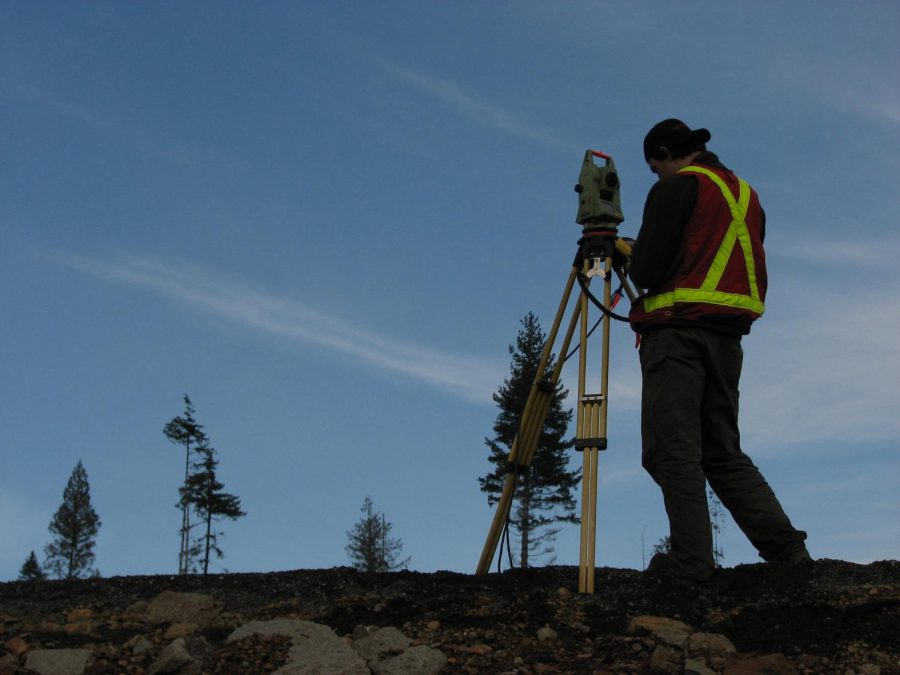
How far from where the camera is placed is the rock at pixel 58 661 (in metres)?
5.07

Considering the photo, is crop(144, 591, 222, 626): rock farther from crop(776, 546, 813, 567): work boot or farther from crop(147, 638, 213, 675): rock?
crop(776, 546, 813, 567): work boot

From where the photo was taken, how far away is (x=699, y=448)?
6.07 m

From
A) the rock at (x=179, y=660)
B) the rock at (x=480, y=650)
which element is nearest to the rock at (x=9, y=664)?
the rock at (x=179, y=660)

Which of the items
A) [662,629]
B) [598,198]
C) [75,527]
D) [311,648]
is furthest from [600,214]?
[75,527]

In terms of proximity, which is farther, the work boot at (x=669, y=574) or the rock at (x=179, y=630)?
the work boot at (x=669, y=574)

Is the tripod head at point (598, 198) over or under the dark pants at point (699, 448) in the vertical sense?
over

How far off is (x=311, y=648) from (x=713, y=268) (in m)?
3.08

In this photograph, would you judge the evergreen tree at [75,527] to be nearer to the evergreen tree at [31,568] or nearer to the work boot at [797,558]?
the evergreen tree at [31,568]

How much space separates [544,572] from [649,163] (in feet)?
8.73

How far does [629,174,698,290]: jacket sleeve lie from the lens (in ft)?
19.7

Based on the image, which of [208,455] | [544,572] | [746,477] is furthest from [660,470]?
[208,455]

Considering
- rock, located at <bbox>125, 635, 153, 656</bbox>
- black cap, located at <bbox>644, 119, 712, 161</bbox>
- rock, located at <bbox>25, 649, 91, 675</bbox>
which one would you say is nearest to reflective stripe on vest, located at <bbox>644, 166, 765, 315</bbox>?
black cap, located at <bbox>644, 119, 712, 161</bbox>

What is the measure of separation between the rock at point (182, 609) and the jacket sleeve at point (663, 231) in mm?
3146

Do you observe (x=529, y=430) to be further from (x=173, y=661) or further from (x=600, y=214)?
(x=173, y=661)
